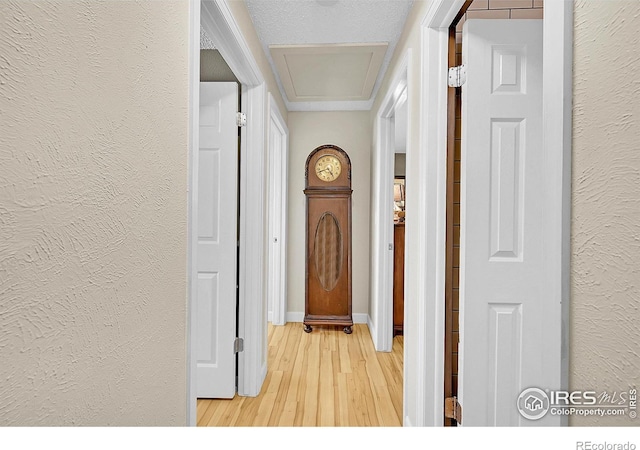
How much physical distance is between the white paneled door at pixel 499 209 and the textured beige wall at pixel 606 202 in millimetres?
859

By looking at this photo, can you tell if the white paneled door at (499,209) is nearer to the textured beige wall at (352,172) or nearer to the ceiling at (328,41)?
the ceiling at (328,41)

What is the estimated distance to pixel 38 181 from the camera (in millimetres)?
612

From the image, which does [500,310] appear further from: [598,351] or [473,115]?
[598,351]

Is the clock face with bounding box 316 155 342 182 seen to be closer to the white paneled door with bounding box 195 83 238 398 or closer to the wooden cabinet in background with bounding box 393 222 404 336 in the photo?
the wooden cabinet in background with bounding box 393 222 404 336

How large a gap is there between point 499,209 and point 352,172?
2.65m

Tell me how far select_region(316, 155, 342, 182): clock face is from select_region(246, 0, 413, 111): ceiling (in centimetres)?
64

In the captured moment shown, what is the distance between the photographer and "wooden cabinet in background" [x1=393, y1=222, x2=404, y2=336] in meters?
3.71

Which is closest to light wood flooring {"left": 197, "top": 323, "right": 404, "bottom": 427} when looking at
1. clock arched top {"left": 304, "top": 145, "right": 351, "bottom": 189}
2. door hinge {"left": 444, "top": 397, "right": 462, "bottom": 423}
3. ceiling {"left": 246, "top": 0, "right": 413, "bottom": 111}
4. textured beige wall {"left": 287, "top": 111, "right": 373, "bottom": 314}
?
door hinge {"left": 444, "top": 397, "right": 462, "bottom": 423}

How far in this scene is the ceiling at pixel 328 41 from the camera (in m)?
2.14

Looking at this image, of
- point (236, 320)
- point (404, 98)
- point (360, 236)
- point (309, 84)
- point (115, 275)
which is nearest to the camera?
point (115, 275)

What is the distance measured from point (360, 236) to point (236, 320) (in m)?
2.07

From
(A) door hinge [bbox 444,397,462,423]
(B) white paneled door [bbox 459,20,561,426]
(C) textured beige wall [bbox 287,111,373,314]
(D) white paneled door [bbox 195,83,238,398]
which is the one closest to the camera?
(B) white paneled door [bbox 459,20,561,426]

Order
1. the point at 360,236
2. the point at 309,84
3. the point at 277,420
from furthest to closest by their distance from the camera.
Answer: the point at 360,236 < the point at 309,84 < the point at 277,420

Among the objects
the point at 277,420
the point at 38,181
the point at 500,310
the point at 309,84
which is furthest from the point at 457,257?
the point at 309,84
